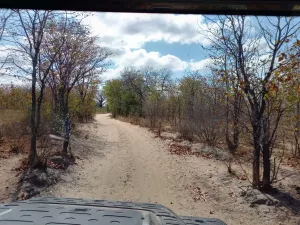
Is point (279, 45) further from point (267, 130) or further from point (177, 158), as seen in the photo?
point (177, 158)

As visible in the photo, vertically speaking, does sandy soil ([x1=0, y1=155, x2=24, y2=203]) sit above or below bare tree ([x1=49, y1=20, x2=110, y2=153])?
below

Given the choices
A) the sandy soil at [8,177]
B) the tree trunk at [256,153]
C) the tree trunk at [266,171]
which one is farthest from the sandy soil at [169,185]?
the sandy soil at [8,177]

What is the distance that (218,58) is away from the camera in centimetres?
731

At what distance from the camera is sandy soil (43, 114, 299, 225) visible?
17.5 ft

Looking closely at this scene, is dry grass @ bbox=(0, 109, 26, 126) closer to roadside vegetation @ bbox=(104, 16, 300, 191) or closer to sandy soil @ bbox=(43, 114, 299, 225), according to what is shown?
sandy soil @ bbox=(43, 114, 299, 225)

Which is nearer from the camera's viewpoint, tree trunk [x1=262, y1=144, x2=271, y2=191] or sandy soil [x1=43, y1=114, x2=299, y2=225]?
sandy soil [x1=43, y1=114, x2=299, y2=225]

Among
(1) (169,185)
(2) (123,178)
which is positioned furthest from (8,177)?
(1) (169,185)

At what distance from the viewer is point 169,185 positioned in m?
7.18

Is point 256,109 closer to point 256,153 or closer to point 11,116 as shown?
point 256,153

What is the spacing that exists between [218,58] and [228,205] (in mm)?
3595

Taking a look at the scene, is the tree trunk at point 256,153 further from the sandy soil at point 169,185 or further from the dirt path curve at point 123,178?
the dirt path curve at point 123,178

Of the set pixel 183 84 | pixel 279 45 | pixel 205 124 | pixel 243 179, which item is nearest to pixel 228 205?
pixel 243 179

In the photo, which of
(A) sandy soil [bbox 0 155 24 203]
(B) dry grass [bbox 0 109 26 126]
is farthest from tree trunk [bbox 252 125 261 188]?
(B) dry grass [bbox 0 109 26 126]

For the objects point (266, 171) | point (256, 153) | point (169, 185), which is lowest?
point (169, 185)
